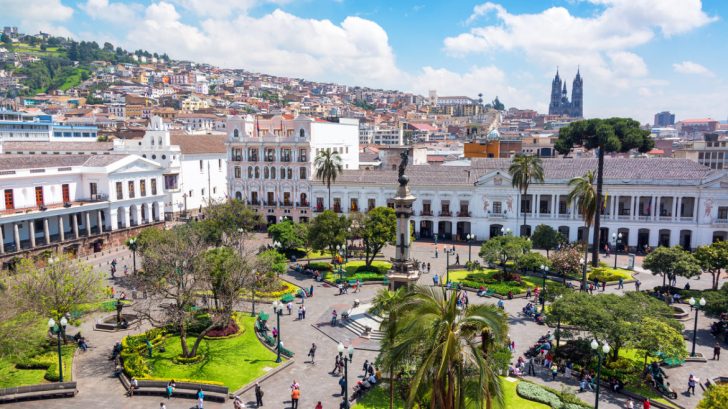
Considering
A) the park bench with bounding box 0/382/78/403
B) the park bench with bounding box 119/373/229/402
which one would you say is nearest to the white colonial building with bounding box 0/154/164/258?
the park bench with bounding box 0/382/78/403

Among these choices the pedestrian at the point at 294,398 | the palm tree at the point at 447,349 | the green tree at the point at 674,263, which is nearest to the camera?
the palm tree at the point at 447,349

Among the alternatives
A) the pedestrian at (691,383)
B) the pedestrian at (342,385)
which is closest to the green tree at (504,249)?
the pedestrian at (691,383)

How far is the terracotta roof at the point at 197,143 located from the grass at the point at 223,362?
50170 mm

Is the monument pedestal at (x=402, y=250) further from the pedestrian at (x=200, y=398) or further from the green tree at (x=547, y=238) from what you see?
the green tree at (x=547, y=238)

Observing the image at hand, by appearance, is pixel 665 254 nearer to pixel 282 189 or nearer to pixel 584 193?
pixel 584 193

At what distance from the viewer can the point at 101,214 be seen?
57219mm

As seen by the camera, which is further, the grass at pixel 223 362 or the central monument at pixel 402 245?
the central monument at pixel 402 245

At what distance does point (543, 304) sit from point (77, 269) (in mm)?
29544

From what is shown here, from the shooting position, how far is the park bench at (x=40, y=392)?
24359 millimetres

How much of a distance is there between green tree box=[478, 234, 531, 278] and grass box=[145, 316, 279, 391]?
65.2 feet

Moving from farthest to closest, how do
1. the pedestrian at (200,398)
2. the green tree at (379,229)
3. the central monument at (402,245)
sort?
1. the green tree at (379,229)
2. the central monument at (402,245)
3. the pedestrian at (200,398)

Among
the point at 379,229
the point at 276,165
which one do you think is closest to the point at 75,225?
the point at 276,165

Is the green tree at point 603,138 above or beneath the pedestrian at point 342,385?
above

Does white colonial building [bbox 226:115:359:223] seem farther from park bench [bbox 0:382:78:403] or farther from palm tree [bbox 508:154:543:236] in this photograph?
park bench [bbox 0:382:78:403]
